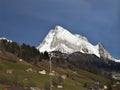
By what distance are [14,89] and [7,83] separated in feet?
126

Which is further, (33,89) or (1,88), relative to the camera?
(33,89)

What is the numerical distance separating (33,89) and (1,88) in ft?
91.5

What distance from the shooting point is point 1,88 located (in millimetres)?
171750

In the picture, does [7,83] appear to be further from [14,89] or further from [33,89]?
[14,89]

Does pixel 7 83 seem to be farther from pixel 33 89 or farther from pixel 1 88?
pixel 1 88

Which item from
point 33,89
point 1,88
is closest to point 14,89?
point 1,88

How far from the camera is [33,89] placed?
19688 cm

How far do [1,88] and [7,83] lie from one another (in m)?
27.4

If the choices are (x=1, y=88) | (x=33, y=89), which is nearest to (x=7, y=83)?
(x=33, y=89)

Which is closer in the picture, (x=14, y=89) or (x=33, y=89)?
(x=14, y=89)

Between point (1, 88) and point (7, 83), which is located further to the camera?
point (7, 83)

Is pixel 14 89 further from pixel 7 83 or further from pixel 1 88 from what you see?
pixel 7 83

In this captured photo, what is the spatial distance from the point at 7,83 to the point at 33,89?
43.3 feet

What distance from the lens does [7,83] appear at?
19912cm
